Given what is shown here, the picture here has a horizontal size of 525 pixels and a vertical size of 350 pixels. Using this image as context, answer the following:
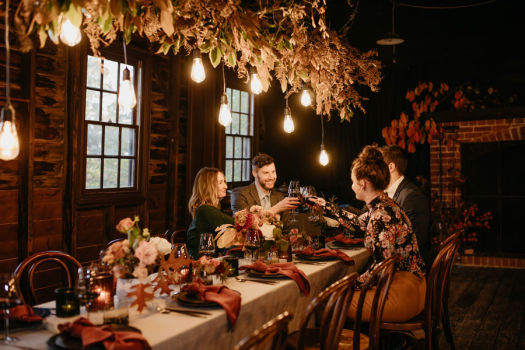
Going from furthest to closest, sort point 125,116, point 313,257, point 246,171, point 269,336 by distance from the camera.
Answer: point 246,171 → point 125,116 → point 313,257 → point 269,336

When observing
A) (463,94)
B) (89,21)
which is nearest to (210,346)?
(89,21)

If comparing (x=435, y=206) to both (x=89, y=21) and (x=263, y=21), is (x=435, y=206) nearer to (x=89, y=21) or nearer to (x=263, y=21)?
(x=263, y=21)

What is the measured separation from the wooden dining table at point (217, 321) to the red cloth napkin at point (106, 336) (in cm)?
9

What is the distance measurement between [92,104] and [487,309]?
14.4 feet

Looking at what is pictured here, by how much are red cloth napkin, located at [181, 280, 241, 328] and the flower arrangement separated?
19.7 ft

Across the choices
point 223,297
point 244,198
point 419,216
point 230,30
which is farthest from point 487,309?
point 230,30

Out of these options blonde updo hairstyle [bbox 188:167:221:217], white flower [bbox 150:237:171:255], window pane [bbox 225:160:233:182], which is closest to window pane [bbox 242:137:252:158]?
window pane [bbox 225:160:233:182]

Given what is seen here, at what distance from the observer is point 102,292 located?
6.30 ft

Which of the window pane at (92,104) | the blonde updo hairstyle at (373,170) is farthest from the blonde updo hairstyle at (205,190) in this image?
the window pane at (92,104)

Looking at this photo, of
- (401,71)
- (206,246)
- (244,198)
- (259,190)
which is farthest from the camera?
(401,71)

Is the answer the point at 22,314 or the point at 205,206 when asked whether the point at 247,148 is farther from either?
the point at 22,314

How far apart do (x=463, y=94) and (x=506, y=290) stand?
3099mm

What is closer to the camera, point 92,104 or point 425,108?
point 92,104

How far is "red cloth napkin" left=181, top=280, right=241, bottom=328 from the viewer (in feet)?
6.83
